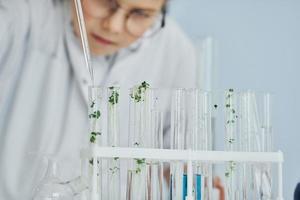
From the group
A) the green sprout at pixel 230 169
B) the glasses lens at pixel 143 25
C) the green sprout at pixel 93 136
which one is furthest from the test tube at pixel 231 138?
the glasses lens at pixel 143 25

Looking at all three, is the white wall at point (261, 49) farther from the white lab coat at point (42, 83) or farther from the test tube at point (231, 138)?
the test tube at point (231, 138)

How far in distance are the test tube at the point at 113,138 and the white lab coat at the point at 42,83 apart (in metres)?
0.23

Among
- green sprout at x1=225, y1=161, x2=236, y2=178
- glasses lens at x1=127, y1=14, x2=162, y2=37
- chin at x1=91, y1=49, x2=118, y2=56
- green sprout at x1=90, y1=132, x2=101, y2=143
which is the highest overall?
glasses lens at x1=127, y1=14, x2=162, y2=37

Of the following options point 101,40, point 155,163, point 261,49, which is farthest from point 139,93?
point 261,49

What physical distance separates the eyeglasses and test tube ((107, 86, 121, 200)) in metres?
0.40

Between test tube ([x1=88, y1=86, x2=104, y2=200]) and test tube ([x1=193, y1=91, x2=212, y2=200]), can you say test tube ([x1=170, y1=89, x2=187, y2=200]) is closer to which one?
test tube ([x1=193, y1=91, x2=212, y2=200])

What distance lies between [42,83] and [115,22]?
0.29 meters

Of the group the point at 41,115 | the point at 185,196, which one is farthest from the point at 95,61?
the point at 185,196

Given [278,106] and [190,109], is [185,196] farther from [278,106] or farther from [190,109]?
[278,106]

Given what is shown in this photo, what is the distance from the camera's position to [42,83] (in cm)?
160

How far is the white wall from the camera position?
1737 mm

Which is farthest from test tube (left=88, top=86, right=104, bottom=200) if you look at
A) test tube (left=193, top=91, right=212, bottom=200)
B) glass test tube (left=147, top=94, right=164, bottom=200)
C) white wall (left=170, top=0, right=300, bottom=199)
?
white wall (left=170, top=0, right=300, bottom=199)

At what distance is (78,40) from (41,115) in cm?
25

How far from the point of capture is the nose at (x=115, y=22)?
1.66 metres
